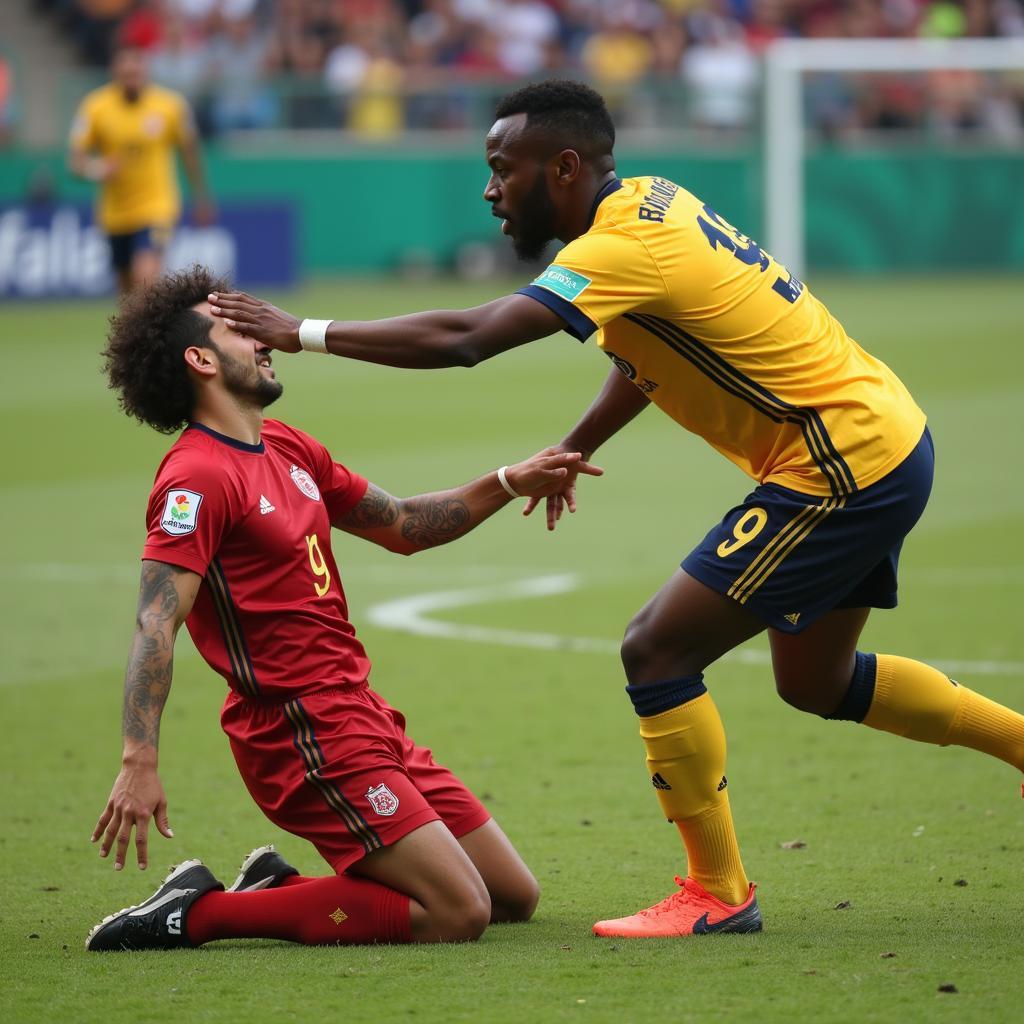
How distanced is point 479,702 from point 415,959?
10.3 ft

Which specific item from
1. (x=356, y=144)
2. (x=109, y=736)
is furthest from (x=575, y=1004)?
(x=356, y=144)

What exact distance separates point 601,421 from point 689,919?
1.49 m

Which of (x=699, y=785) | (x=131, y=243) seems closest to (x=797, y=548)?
(x=699, y=785)

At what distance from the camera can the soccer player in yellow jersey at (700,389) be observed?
14.8 feet

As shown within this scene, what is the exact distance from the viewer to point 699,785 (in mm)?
4703

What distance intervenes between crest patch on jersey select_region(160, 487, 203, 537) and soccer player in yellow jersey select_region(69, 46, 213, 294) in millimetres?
13107

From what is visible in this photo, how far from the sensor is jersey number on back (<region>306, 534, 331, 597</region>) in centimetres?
478

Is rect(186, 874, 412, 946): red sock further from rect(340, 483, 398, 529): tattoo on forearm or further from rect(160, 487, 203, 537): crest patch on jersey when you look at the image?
rect(340, 483, 398, 529): tattoo on forearm

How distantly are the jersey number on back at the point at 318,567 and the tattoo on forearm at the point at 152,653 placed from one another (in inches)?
18.2

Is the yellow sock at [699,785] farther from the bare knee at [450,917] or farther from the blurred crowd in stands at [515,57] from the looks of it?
the blurred crowd in stands at [515,57]

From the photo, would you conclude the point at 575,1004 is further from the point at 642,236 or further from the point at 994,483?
the point at 994,483

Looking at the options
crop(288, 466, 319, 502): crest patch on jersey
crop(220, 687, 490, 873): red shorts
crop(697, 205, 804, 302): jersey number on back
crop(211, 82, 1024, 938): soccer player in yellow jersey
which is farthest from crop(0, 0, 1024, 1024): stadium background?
crop(697, 205, 804, 302): jersey number on back

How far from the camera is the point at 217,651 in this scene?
4676mm

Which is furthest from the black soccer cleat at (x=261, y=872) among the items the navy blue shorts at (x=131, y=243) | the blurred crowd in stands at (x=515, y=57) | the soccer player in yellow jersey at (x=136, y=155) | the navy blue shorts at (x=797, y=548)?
the blurred crowd in stands at (x=515, y=57)
